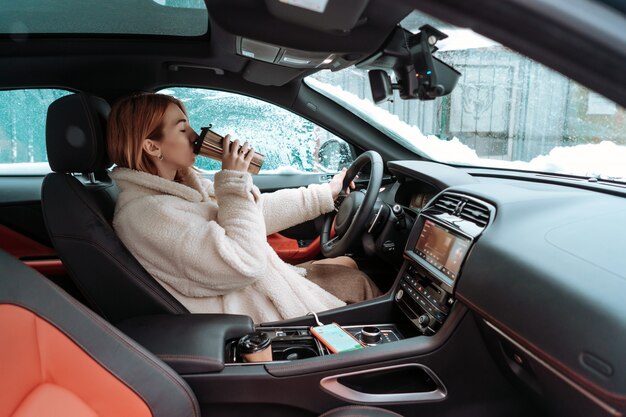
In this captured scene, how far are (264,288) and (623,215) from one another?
1.12 meters

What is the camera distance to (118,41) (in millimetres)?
2240

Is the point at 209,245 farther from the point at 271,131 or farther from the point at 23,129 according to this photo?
the point at 23,129

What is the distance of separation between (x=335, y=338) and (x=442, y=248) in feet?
1.47

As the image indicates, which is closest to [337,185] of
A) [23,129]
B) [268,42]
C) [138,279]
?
[268,42]

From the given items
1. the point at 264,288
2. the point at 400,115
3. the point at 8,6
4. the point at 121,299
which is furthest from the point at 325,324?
the point at 8,6

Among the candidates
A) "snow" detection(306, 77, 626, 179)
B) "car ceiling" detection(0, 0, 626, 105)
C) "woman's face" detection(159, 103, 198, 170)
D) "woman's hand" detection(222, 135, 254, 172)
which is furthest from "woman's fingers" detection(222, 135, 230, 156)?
"snow" detection(306, 77, 626, 179)

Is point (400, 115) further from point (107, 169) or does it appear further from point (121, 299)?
point (121, 299)

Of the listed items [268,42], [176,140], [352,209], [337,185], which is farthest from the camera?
[337,185]

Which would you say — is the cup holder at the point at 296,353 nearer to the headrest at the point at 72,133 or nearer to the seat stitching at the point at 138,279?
the seat stitching at the point at 138,279

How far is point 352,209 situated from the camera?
203cm

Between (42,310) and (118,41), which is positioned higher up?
(118,41)

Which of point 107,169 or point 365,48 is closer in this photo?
point 365,48

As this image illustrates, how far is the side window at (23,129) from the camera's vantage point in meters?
2.48

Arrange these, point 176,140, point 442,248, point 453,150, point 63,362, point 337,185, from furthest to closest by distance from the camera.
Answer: point 453,150 → point 337,185 → point 176,140 → point 442,248 → point 63,362
